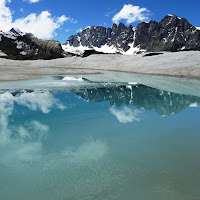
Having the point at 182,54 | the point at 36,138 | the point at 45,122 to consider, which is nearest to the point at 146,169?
the point at 36,138

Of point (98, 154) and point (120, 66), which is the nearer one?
point (98, 154)

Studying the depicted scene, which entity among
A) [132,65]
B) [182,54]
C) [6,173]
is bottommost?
[6,173]

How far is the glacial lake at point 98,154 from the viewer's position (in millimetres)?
5500

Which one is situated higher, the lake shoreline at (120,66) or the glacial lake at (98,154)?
the lake shoreline at (120,66)

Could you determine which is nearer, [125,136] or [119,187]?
[119,187]

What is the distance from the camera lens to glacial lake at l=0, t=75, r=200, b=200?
217 inches

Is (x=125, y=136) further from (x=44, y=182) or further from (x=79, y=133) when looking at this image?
(x=44, y=182)

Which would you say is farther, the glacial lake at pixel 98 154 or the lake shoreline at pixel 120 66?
the lake shoreline at pixel 120 66

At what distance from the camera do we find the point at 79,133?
986 cm

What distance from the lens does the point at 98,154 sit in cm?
762

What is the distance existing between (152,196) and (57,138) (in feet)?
16.3

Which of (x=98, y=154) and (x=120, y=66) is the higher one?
(x=120, y=66)

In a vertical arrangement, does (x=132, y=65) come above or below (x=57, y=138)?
above

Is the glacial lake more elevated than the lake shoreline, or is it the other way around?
the lake shoreline
